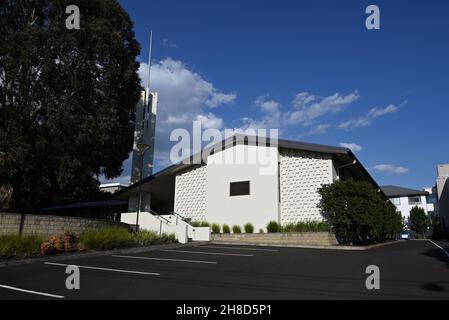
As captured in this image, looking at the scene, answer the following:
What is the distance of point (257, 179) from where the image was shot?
23.2 metres

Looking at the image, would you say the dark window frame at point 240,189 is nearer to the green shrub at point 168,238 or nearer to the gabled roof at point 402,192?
the green shrub at point 168,238

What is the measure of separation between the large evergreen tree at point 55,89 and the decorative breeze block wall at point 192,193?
5.57 metres

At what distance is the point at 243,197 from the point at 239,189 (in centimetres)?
58

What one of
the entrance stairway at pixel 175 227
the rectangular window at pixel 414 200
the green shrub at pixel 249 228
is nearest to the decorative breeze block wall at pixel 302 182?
the green shrub at pixel 249 228

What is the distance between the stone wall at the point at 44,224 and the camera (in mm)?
15242

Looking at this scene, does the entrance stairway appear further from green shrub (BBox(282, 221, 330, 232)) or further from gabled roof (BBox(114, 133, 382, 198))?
green shrub (BBox(282, 221, 330, 232))

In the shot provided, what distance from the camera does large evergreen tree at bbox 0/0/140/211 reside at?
1897 centimetres

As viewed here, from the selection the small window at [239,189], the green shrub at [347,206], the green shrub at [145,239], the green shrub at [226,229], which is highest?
the small window at [239,189]

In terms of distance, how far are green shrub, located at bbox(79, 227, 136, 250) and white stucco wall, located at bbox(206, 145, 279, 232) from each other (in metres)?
7.63

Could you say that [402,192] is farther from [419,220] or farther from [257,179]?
[257,179]

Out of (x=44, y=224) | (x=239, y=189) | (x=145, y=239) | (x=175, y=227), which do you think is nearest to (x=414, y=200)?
(x=239, y=189)
